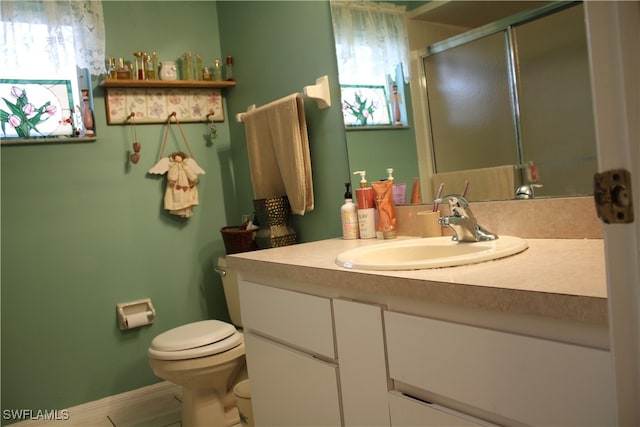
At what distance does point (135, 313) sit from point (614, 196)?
248cm

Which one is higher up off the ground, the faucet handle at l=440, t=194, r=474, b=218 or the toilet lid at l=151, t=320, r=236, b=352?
the faucet handle at l=440, t=194, r=474, b=218

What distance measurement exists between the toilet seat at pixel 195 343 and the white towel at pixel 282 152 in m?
0.60

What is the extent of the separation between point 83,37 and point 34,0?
0.23 meters

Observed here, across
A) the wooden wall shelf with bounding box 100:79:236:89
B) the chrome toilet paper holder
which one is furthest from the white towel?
the chrome toilet paper holder

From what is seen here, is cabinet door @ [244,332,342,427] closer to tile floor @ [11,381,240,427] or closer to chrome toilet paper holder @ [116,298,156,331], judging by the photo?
tile floor @ [11,381,240,427]

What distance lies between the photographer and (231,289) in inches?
101

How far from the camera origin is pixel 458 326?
91 cm

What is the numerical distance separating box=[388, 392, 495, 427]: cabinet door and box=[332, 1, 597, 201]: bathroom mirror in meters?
0.66

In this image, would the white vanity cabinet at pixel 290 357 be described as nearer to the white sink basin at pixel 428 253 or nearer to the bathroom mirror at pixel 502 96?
the white sink basin at pixel 428 253

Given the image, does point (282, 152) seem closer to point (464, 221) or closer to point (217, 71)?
point (217, 71)

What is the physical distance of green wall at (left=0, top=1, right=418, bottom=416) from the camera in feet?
7.31

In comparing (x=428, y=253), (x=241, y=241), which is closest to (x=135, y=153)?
(x=241, y=241)

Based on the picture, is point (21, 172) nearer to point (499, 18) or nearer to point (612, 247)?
point (499, 18)

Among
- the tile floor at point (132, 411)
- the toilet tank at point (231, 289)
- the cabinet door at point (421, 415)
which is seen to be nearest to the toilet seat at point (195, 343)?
the toilet tank at point (231, 289)
